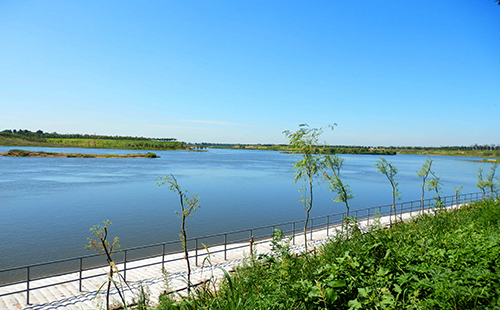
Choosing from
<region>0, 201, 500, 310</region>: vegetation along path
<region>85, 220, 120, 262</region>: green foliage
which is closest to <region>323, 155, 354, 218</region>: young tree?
<region>85, 220, 120, 262</region>: green foliage

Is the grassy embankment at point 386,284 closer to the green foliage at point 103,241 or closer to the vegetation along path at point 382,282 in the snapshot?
the vegetation along path at point 382,282

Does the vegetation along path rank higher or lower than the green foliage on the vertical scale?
higher

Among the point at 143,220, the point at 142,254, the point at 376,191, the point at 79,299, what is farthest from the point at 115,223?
the point at 376,191

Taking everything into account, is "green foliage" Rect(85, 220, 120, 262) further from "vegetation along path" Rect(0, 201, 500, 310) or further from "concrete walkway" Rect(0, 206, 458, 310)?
"vegetation along path" Rect(0, 201, 500, 310)

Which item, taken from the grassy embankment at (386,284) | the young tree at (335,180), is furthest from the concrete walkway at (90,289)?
the young tree at (335,180)

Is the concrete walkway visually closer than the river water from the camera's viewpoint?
Yes

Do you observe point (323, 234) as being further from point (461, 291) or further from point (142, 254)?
point (461, 291)

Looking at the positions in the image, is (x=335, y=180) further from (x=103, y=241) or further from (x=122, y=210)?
(x=122, y=210)

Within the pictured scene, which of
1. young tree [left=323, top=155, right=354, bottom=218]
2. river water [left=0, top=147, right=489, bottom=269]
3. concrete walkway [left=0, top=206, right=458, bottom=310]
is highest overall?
young tree [left=323, top=155, right=354, bottom=218]

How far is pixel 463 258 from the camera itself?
3.33m

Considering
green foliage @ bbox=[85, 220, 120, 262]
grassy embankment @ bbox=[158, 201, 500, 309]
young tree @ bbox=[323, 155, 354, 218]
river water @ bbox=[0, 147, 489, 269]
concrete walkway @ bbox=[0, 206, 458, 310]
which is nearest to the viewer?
grassy embankment @ bbox=[158, 201, 500, 309]

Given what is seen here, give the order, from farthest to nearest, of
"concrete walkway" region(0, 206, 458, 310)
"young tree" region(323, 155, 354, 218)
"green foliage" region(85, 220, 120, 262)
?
1. "young tree" region(323, 155, 354, 218)
2. "concrete walkway" region(0, 206, 458, 310)
3. "green foliage" region(85, 220, 120, 262)

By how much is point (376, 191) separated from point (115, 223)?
39.3 meters

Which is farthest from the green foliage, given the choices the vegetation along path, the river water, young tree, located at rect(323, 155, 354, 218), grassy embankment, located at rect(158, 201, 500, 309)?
the river water
